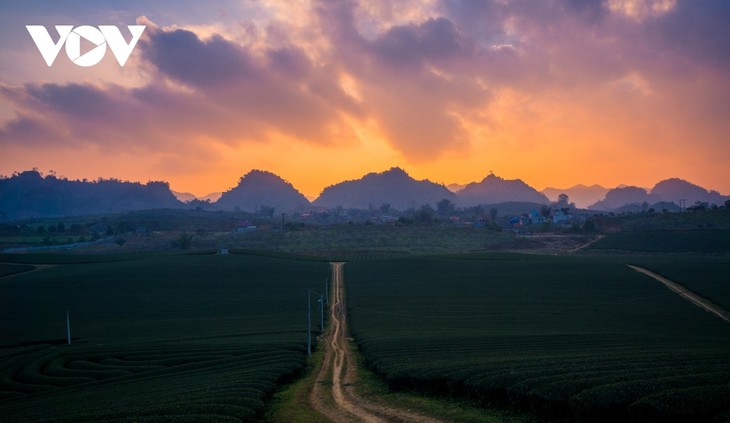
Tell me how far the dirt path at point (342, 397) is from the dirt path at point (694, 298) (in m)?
33.8

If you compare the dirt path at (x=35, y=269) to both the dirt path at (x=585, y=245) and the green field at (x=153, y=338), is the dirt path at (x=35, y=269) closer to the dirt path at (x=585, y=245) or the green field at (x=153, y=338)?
the green field at (x=153, y=338)

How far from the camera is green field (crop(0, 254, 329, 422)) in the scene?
74.1 ft

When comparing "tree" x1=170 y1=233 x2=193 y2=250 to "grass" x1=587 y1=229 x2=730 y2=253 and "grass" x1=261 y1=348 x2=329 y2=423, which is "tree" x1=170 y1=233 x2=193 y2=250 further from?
"grass" x1=261 y1=348 x2=329 y2=423

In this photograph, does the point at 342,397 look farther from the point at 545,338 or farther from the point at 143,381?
the point at 545,338

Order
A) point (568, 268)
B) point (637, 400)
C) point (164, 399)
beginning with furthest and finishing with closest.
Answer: point (568, 268) → point (164, 399) → point (637, 400)

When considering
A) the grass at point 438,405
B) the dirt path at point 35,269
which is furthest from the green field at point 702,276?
the dirt path at point 35,269

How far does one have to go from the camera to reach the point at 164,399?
2211 cm

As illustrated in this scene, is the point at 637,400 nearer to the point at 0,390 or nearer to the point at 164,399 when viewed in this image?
the point at 164,399

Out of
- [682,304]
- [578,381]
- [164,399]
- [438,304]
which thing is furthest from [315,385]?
[682,304]

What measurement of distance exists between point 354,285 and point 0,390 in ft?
152

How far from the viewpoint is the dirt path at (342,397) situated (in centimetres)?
2125

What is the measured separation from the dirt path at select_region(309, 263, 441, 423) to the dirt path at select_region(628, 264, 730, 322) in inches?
1332

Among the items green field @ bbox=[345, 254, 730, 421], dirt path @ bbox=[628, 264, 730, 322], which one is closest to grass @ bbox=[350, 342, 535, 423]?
green field @ bbox=[345, 254, 730, 421]

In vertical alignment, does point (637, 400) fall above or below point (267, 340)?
above
